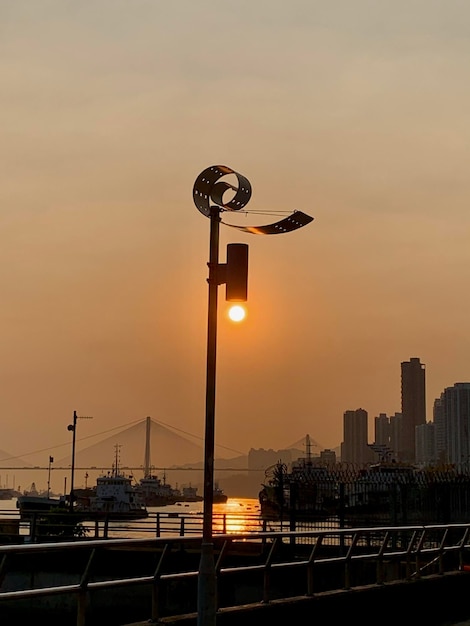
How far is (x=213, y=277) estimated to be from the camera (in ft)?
42.5

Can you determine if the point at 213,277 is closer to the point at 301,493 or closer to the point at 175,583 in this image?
the point at 175,583

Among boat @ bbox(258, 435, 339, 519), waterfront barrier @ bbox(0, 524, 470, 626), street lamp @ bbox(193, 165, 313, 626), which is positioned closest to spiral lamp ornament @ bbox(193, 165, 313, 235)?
street lamp @ bbox(193, 165, 313, 626)

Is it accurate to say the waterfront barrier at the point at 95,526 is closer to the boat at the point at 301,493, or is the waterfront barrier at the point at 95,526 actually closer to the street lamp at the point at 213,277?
the boat at the point at 301,493

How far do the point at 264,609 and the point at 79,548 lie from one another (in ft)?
12.2

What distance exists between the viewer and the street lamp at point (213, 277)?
486 inches

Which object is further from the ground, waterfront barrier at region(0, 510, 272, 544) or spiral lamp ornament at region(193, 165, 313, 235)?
spiral lamp ornament at region(193, 165, 313, 235)

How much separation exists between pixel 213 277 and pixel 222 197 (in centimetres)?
109

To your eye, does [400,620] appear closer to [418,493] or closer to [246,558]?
[246,558]

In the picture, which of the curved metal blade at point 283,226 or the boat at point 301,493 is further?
the boat at point 301,493

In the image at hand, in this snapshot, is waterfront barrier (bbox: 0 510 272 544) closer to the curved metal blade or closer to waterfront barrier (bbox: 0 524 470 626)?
waterfront barrier (bbox: 0 524 470 626)

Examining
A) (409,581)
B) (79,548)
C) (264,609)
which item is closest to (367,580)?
(409,581)

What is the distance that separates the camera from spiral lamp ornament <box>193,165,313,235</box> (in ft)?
43.4

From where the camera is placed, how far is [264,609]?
15383 mm

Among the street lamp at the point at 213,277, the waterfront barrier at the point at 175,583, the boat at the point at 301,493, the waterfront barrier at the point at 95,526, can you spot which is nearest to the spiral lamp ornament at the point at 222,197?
the street lamp at the point at 213,277
